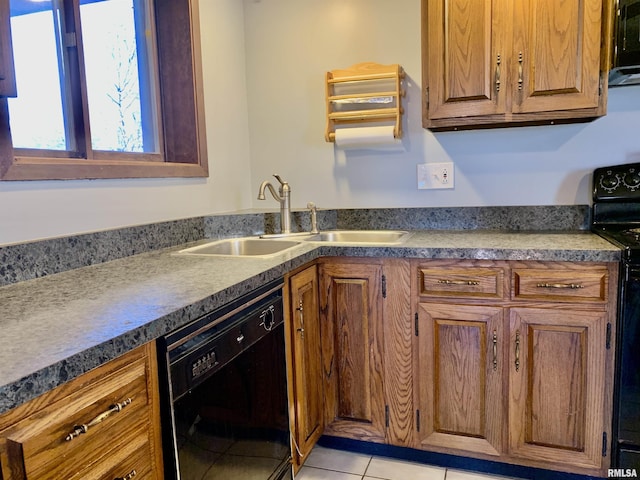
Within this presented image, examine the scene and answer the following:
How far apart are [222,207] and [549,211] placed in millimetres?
1552

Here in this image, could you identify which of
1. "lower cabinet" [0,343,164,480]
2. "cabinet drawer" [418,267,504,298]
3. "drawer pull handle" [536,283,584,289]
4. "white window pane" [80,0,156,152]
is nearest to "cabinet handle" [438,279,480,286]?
"cabinet drawer" [418,267,504,298]

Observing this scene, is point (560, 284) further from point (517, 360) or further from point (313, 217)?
point (313, 217)

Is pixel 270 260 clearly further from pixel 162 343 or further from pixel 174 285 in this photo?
pixel 162 343

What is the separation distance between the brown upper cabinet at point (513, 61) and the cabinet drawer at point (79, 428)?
155 cm

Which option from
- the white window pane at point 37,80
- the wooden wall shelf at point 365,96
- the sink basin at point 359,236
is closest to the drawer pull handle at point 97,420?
the white window pane at point 37,80

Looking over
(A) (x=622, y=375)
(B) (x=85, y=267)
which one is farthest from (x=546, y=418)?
(B) (x=85, y=267)

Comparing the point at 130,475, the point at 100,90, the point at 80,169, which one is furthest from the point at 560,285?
the point at 100,90

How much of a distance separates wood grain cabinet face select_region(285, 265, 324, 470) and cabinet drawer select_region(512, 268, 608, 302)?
0.75 m

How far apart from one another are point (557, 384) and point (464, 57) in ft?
4.20

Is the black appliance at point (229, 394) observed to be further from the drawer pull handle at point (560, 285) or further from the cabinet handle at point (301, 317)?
the drawer pull handle at point (560, 285)

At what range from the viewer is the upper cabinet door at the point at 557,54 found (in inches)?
66.8

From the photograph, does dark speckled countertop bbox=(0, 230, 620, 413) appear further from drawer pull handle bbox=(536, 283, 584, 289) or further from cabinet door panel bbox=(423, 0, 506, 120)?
cabinet door panel bbox=(423, 0, 506, 120)

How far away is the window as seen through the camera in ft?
4.71

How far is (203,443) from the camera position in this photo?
43.1 inches
